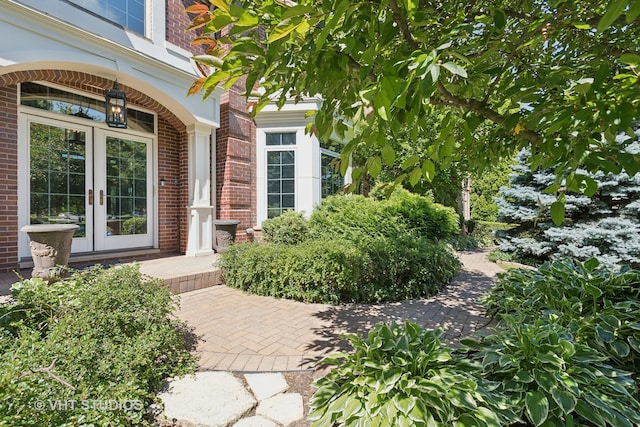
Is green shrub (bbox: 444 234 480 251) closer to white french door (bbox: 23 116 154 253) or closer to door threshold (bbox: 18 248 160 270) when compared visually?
door threshold (bbox: 18 248 160 270)

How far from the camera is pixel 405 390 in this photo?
1612 mm

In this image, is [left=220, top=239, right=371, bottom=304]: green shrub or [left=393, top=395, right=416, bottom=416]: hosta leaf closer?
[left=393, top=395, right=416, bottom=416]: hosta leaf

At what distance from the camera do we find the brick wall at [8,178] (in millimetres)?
4277

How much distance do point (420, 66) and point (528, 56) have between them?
6.03 feet

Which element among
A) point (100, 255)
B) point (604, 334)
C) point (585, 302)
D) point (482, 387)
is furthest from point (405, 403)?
point (100, 255)

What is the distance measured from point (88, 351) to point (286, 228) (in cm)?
493

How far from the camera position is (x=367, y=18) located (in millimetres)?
1070

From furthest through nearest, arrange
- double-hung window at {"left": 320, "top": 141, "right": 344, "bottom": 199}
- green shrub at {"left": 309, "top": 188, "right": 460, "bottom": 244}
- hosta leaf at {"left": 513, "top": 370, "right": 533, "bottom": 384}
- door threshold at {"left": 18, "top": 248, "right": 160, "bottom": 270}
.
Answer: double-hung window at {"left": 320, "top": 141, "right": 344, "bottom": 199}
green shrub at {"left": 309, "top": 188, "right": 460, "bottom": 244}
door threshold at {"left": 18, "top": 248, "right": 160, "bottom": 270}
hosta leaf at {"left": 513, "top": 370, "right": 533, "bottom": 384}

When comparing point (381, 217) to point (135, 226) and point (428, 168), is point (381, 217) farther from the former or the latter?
point (428, 168)

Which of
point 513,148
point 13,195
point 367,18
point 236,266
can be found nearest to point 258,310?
point 236,266

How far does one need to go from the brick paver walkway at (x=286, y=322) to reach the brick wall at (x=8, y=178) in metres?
2.53

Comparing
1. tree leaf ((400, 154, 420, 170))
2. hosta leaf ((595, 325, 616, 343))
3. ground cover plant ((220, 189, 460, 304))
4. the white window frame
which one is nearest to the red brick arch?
the white window frame

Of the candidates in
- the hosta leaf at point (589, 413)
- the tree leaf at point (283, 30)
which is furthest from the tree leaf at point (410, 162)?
the hosta leaf at point (589, 413)

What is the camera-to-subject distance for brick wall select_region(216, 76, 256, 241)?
670cm
